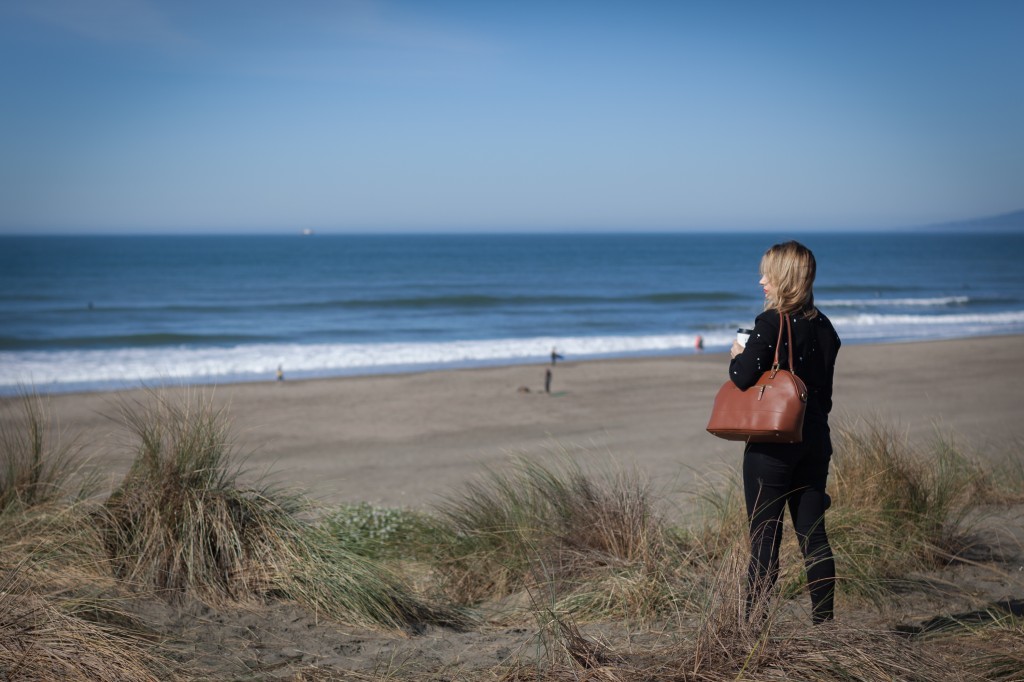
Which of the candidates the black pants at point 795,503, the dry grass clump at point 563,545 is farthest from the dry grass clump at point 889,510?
the dry grass clump at point 563,545

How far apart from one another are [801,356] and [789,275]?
1.07 feet

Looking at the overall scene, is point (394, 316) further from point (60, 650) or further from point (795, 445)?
point (60, 650)

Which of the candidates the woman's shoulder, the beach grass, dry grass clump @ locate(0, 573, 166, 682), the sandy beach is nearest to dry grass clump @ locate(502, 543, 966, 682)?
the beach grass

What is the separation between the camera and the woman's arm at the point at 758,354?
10.9ft

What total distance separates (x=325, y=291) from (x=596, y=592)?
42.2 meters

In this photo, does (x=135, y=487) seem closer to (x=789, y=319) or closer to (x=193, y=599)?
(x=193, y=599)

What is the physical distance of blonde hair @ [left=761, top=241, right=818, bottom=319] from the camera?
3332 mm

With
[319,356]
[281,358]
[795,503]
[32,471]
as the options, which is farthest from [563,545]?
[319,356]

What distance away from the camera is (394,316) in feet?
109

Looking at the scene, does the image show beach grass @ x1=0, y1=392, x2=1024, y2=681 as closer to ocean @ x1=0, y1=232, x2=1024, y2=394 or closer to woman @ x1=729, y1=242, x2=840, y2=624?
woman @ x1=729, y1=242, x2=840, y2=624

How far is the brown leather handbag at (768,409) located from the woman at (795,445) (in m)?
0.04

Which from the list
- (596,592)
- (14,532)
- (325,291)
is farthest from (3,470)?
(325,291)

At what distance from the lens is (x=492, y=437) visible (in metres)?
12.0

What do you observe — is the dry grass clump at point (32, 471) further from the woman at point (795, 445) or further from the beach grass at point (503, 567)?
the woman at point (795, 445)
